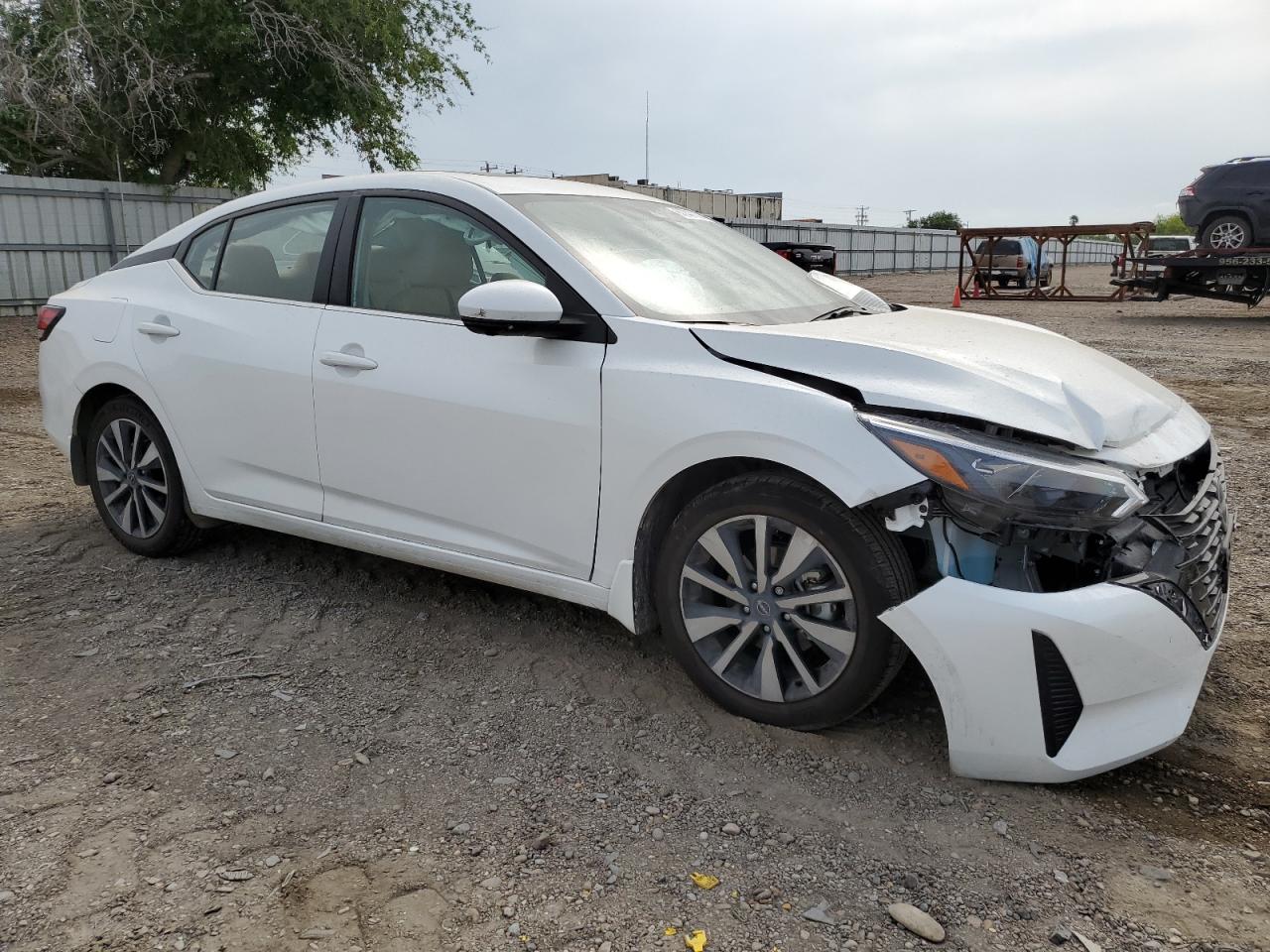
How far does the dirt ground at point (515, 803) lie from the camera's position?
7.26 ft

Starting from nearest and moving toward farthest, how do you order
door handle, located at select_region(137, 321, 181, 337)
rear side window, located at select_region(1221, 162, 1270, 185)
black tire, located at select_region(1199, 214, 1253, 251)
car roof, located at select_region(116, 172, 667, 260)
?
car roof, located at select_region(116, 172, 667, 260)
door handle, located at select_region(137, 321, 181, 337)
rear side window, located at select_region(1221, 162, 1270, 185)
black tire, located at select_region(1199, 214, 1253, 251)

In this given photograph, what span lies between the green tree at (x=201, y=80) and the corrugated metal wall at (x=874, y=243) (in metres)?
15.0

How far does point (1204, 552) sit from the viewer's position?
8.77ft

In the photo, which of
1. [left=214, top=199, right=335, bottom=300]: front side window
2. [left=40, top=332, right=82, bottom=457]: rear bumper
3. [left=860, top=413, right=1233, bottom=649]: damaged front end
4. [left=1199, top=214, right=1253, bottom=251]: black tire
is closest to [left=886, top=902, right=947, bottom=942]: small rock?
[left=860, top=413, right=1233, bottom=649]: damaged front end

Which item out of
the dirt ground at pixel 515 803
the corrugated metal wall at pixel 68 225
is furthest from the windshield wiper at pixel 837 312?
the corrugated metal wall at pixel 68 225

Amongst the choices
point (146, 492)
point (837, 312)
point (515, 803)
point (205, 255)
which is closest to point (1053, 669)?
point (515, 803)

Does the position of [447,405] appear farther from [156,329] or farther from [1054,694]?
[1054,694]

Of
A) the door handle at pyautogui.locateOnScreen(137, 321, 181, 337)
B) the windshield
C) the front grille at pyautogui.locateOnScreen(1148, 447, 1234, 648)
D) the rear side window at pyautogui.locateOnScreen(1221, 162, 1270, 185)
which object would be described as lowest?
the front grille at pyautogui.locateOnScreen(1148, 447, 1234, 648)

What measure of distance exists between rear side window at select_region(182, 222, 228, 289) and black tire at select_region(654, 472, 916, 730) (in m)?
2.39

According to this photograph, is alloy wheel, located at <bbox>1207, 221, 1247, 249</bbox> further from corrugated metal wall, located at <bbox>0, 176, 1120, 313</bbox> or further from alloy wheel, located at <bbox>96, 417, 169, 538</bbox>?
corrugated metal wall, located at <bbox>0, 176, 1120, 313</bbox>

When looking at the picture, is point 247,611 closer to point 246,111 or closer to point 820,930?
point 820,930

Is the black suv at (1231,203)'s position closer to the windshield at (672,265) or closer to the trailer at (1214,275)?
the trailer at (1214,275)

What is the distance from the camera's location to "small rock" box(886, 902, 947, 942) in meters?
2.15

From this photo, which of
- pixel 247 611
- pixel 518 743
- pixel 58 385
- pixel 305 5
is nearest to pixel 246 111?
pixel 305 5
